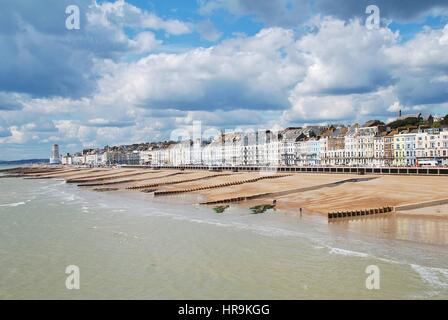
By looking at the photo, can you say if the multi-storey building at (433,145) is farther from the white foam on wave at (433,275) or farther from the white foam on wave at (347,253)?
the white foam on wave at (433,275)

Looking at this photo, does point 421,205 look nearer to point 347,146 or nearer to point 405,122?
point 347,146

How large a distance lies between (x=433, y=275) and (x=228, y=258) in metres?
10.2

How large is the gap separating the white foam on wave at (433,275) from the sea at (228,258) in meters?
0.04

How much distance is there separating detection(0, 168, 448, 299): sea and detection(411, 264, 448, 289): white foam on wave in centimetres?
4

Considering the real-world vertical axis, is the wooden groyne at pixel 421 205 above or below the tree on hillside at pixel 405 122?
below

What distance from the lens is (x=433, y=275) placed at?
788 inches

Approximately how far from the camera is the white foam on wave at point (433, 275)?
19016 millimetres

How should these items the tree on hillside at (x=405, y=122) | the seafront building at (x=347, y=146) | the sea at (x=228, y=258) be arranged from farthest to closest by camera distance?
1. the tree on hillside at (x=405, y=122)
2. the seafront building at (x=347, y=146)
3. the sea at (x=228, y=258)

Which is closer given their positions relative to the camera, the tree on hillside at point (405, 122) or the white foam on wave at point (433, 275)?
the white foam on wave at point (433, 275)

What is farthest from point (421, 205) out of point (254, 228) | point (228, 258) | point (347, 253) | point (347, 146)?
point (347, 146)

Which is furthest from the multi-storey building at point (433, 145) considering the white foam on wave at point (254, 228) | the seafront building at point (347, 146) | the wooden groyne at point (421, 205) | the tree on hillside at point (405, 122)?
the white foam on wave at point (254, 228)

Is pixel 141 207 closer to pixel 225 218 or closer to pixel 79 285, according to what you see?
pixel 225 218
